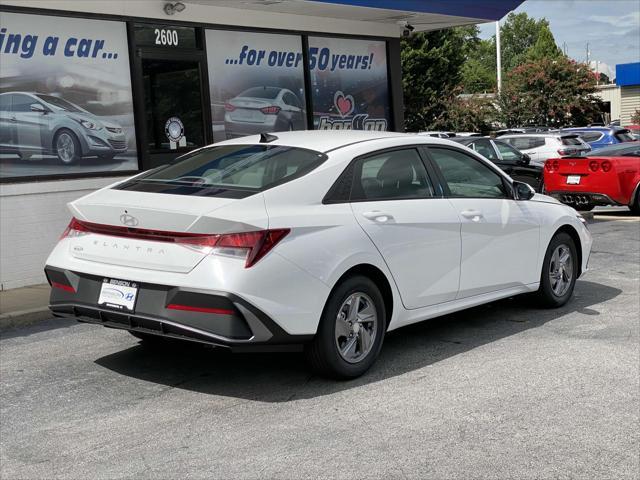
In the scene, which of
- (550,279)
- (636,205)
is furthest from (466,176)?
(636,205)

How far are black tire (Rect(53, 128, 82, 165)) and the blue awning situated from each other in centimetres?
406

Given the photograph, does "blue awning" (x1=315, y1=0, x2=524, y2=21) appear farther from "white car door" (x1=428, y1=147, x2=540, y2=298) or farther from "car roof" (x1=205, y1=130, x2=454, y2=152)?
"car roof" (x1=205, y1=130, x2=454, y2=152)

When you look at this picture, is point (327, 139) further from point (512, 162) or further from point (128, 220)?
point (512, 162)

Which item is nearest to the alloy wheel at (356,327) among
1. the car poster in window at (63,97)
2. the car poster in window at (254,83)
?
the car poster in window at (63,97)

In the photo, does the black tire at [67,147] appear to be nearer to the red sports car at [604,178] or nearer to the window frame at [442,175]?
the window frame at [442,175]

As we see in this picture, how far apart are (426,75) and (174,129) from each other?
35670 mm

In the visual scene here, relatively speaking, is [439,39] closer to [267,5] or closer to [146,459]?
[267,5]

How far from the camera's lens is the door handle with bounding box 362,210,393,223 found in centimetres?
586

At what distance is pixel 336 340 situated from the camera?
5559 mm

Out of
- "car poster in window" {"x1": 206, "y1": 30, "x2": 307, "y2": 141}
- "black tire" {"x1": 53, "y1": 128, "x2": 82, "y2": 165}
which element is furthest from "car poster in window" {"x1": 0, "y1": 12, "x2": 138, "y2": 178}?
"car poster in window" {"x1": 206, "y1": 30, "x2": 307, "y2": 141}

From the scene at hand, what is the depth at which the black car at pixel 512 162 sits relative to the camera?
18797mm

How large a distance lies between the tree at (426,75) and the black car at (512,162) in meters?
26.1

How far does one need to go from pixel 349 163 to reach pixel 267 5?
7.20 meters

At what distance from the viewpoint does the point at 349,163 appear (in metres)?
5.96
